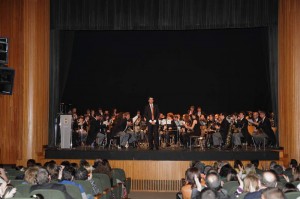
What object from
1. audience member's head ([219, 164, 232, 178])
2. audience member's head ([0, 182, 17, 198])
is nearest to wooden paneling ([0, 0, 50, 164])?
audience member's head ([219, 164, 232, 178])

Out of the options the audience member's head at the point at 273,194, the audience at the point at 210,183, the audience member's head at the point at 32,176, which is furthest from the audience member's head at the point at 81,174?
the audience member's head at the point at 273,194

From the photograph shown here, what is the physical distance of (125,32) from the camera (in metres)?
21.7

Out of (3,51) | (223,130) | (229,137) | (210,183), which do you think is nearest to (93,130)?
(223,130)

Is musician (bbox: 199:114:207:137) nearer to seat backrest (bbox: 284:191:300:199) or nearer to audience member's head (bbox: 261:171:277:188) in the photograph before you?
audience member's head (bbox: 261:171:277:188)

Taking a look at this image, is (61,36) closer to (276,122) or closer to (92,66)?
(92,66)

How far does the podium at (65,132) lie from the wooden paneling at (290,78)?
604 centimetres

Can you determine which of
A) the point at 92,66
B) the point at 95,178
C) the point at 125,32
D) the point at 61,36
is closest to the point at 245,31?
the point at 125,32

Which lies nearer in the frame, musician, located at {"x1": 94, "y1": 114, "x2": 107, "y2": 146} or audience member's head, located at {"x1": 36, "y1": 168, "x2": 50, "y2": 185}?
audience member's head, located at {"x1": 36, "y1": 168, "x2": 50, "y2": 185}

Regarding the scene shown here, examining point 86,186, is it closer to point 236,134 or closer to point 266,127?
point 236,134

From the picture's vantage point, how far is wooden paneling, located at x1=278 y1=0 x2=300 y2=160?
46.3 feet

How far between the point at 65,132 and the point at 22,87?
1.79m

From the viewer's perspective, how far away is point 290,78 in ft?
47.0

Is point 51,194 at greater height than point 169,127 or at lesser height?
lesser

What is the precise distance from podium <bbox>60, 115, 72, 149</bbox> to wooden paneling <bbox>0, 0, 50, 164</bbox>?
0.62m
